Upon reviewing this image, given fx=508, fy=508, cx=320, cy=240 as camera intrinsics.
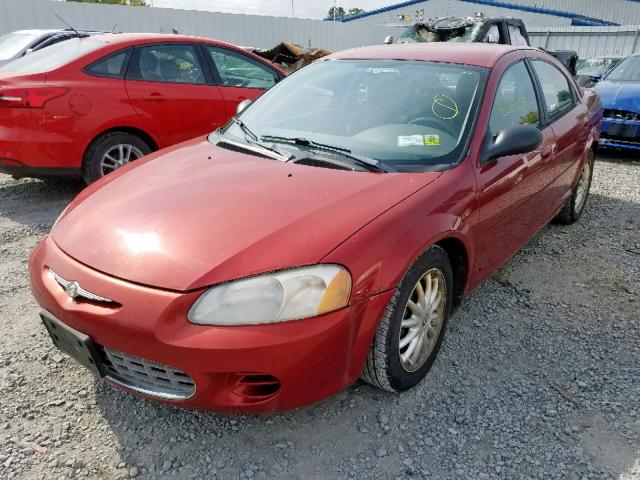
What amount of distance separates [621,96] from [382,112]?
5.80 meters

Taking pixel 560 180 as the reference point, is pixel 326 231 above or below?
above

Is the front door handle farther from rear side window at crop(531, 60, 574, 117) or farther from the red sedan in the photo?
the red sedan

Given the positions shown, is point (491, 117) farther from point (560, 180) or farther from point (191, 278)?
point (191, 278)

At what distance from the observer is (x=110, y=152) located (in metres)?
4.71

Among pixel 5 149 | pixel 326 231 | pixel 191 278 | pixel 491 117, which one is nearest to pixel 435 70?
pixel 491 117

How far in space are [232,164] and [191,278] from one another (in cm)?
90

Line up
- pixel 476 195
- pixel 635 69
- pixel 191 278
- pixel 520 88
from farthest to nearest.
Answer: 1. pixel 635 69
2. pixel 520 88
3. pixel 476 195
4. pixel 191 278

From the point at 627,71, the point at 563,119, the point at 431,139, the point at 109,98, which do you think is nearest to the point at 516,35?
the point at 627,71

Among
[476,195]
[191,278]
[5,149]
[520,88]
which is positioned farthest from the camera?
[5,149]

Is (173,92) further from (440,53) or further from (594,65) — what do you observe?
(594,65)

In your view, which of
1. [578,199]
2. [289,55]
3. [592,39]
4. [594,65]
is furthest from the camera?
[592,39]

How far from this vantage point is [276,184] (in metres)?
2.25

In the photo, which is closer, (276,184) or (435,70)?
(276,184)

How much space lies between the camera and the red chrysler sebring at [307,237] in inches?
69.0
